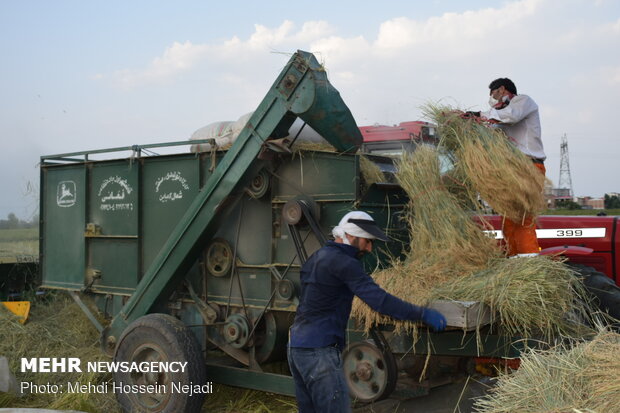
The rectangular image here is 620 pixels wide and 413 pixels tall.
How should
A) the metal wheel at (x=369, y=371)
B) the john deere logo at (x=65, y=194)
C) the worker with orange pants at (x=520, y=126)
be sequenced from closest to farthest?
the metal wheel at (x=369, y=371) < the worker with orange pants at (x=520, y=126) < the john deere logo at (x=65, y=194)

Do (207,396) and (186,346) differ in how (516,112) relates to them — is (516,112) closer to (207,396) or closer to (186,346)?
(186,346)

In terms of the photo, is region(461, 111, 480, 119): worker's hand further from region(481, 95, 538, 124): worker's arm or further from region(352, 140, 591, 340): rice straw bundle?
region(352, 140, 591, 340): rice straw bundle

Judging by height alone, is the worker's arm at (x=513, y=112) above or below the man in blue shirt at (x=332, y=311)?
above

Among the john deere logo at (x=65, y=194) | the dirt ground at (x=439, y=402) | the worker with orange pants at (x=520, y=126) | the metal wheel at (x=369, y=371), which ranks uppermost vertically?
the worker with orange pants at (x=520, y=126)

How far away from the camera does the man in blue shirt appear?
13.6 ft

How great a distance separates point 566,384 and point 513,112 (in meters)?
2.90

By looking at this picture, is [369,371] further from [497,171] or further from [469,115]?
[469,115]

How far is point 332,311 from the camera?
14.2ft

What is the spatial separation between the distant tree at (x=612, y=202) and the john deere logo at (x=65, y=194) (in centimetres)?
984

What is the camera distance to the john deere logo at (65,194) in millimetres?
8172

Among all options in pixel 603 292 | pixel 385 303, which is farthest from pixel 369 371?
pixel 603 292

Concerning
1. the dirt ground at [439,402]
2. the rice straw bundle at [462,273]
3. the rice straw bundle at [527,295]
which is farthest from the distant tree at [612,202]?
the rice straw bundle at [527,295]

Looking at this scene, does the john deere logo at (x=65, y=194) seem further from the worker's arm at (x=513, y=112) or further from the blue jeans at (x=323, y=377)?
the worker's arm at (x=513, y=112)

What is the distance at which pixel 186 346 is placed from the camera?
616cm
